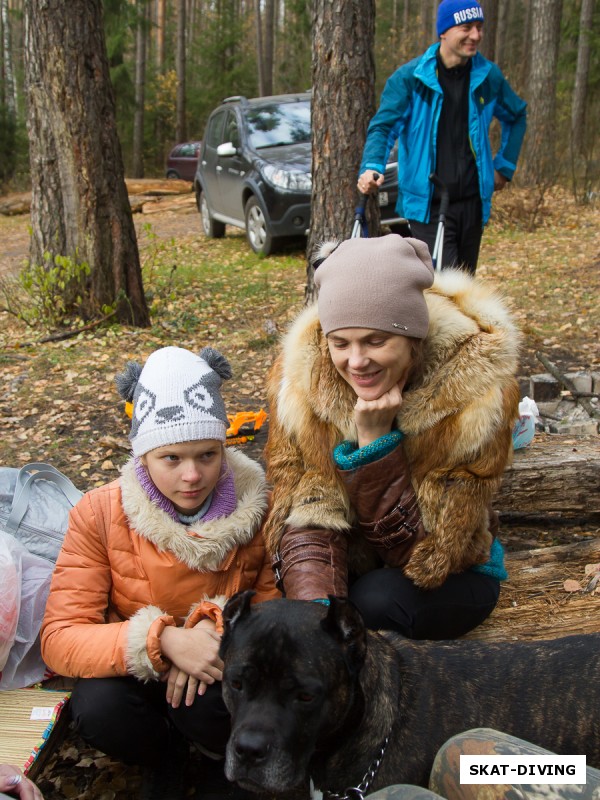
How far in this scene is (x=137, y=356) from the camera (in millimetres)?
7348

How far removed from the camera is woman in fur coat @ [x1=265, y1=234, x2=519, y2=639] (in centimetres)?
284

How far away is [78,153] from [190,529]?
18.9 ft

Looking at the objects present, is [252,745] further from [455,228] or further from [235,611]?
[455,228]

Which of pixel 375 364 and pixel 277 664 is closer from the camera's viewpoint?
pixel 277 664

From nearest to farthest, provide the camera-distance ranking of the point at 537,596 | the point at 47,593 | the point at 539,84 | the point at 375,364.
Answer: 1. the point at 375,364
2. the point at 47,593
3. the point at 537,596
4. the point at 539,84

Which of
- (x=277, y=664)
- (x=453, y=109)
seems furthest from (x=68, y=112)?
(x=277, y=664)

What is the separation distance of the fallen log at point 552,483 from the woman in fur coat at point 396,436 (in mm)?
1310

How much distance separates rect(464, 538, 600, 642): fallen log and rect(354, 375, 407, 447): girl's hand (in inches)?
40.6

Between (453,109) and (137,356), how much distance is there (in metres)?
3.57

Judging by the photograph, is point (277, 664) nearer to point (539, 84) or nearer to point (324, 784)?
point (324, 784)

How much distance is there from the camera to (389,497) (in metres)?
2.95

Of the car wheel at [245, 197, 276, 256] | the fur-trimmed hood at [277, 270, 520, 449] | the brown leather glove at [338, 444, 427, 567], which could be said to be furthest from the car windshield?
the brown leather glove at [338, 444, 427, 567]

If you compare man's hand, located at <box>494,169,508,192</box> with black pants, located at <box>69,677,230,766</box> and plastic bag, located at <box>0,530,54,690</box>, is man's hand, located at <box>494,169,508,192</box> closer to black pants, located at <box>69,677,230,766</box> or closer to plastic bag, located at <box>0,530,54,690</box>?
plastic bag, located at <box>0,530,54,690</box>

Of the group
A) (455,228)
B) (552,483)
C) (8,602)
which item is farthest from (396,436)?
(455,228)
